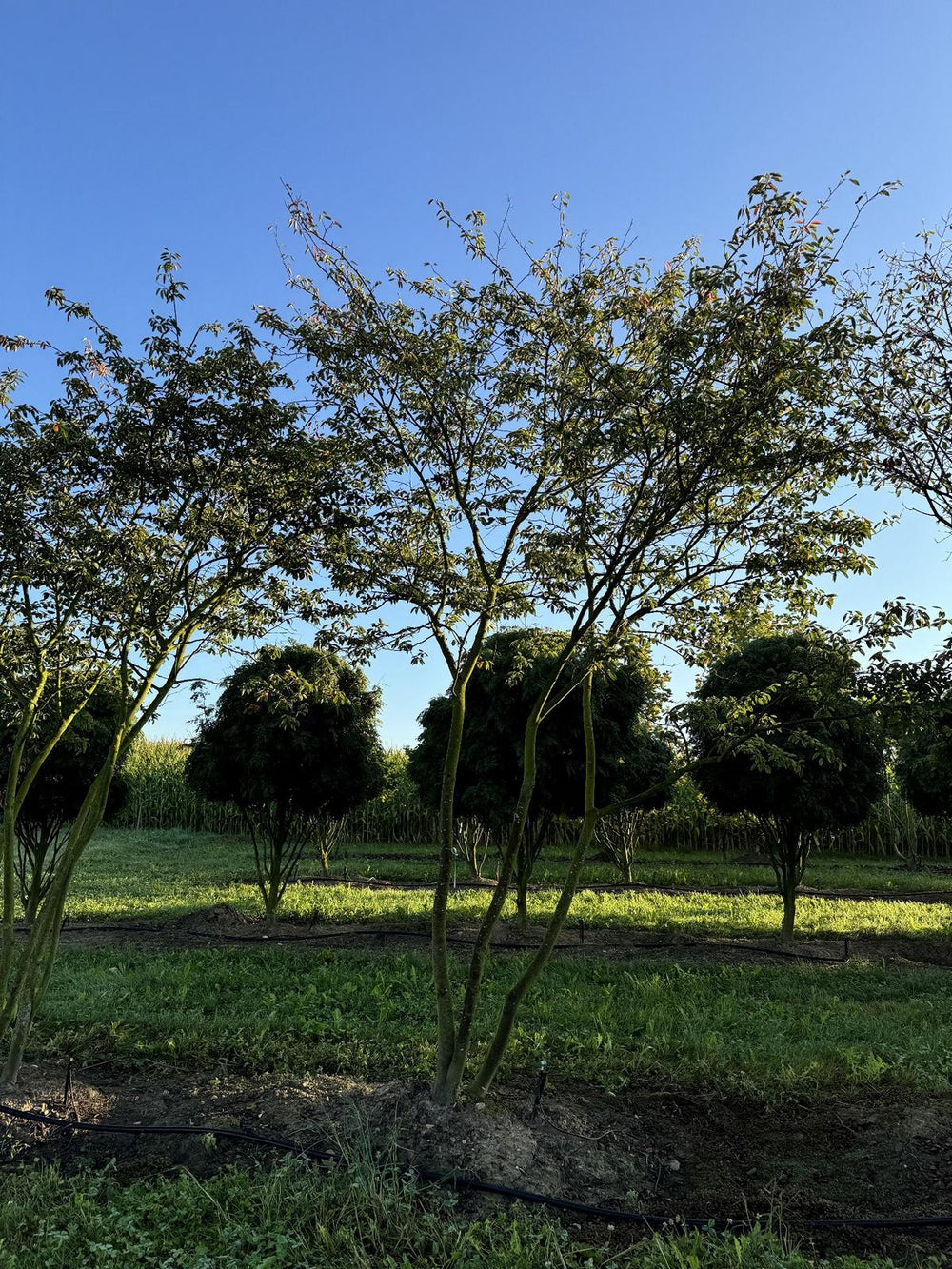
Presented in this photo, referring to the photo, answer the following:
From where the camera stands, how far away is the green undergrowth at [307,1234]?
3.39m

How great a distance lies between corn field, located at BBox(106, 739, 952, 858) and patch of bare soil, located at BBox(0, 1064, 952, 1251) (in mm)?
16370

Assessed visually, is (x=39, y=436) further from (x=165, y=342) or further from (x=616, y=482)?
(x=616, y=482)

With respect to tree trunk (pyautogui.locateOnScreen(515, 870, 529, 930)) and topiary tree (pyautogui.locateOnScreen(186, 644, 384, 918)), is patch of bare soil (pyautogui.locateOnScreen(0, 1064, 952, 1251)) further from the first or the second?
topiary tree (pyautogui.locateOnScreen(186, 644, 384, 918))

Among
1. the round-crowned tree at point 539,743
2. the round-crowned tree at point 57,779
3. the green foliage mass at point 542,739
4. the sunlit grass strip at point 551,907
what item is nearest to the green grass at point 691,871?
the sunlit grass strip at point 551,907

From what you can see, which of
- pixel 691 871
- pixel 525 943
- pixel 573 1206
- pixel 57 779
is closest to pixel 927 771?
pixel 691 871

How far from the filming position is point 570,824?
73.5 ft

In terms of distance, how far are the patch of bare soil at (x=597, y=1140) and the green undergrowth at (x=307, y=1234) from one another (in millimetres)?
260

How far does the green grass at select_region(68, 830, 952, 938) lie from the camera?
11.7 metres

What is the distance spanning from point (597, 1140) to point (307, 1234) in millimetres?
1678

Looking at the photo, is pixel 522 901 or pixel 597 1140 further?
pixel 522 901

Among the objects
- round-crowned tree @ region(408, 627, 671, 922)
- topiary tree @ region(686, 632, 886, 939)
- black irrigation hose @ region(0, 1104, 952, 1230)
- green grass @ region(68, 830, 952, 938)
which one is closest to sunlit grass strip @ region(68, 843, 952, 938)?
green grass @ region(68, 830, 952, 938)

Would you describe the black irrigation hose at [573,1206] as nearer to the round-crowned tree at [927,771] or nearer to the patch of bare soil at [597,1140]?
the patch of bare soil at [597,1140]

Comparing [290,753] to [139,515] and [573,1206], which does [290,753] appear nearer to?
[139,515]

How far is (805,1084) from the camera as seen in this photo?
537cm
